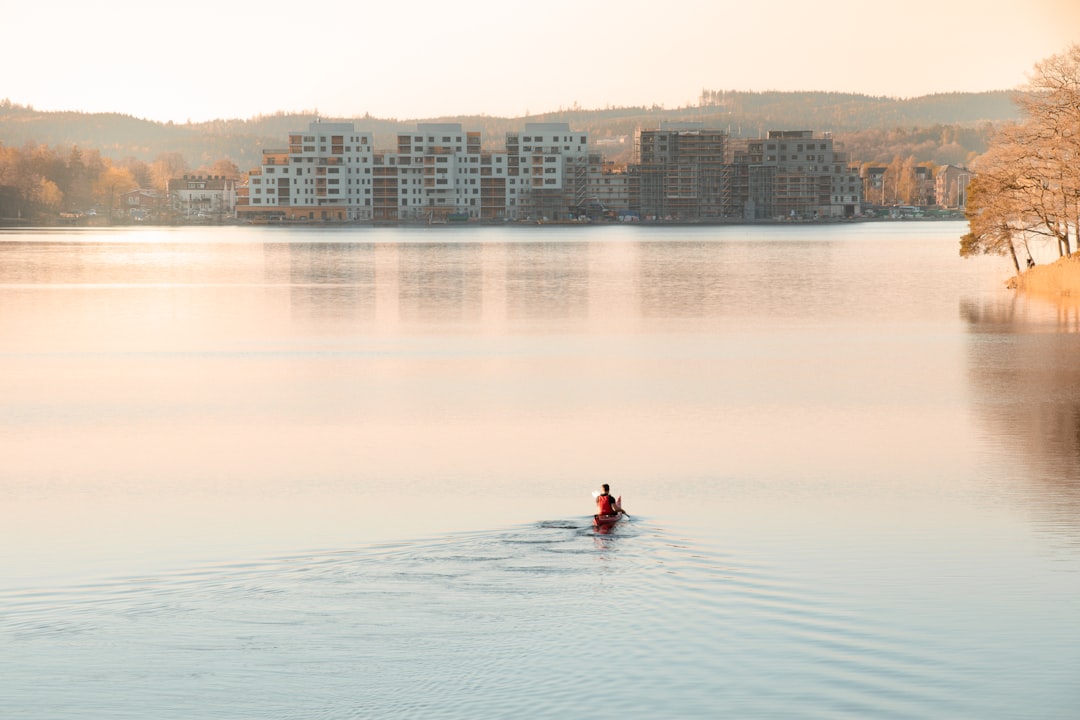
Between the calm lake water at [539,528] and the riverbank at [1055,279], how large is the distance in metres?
17.7

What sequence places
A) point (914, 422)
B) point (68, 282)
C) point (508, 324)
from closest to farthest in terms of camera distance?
point (914, 422) → point (508, 324) → point (68, 282)

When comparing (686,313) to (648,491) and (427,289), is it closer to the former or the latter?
(427,289)

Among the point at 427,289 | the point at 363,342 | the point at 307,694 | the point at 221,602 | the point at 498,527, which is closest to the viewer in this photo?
the point at 307,694

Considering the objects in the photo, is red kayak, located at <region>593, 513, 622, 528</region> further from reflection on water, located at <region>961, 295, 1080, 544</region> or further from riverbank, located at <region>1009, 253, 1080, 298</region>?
riverbank, located at <region>1009, 253, 1080, 298</region>

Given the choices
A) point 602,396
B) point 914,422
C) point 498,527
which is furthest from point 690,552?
point 602,396

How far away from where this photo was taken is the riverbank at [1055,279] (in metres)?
64.4

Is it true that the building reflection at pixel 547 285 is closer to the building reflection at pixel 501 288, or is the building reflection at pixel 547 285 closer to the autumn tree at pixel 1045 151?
the building reflection at pixel 501 288

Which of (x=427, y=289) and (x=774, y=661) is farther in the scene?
(x=427, y=289)

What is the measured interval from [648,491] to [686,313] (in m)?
38.7

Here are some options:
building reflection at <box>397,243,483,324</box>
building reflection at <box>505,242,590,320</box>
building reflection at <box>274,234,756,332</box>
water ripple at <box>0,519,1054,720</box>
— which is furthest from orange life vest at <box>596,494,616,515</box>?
building reflection at <box>505,242,590,320</box>

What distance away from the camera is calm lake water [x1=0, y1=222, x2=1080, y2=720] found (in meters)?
12.9

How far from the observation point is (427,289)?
7681cm

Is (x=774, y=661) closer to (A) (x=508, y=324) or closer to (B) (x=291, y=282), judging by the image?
(A) (x=508, y=324)

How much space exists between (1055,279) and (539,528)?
2100 inches
